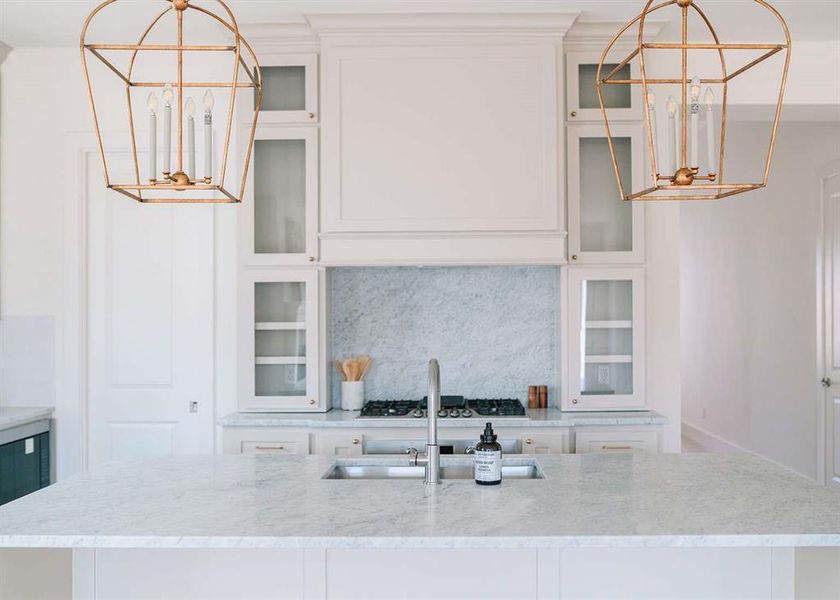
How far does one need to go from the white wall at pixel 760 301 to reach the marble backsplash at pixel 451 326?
247 cm

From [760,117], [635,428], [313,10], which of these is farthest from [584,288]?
[313,10]

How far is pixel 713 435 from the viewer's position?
7.14 m

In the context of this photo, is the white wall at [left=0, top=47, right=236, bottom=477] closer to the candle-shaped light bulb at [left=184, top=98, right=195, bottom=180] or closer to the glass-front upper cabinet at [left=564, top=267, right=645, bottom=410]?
the glass-front upper cabinet at [left=564, top=267, right=645, bottom=410]

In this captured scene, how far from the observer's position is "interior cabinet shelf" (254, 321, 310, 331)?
3.53m

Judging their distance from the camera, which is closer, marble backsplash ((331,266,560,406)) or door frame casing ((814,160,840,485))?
marble backsplash ((331,266,560,406))

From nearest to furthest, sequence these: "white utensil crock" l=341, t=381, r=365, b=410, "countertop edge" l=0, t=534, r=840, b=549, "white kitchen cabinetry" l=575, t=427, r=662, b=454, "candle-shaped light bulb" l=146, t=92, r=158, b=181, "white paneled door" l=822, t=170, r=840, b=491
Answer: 1. "countertop edge" l=0, t=534, r=840, b=549
2. "candle-shaped light bulb" l=146, t=92, r=158, b=181
3. "white kitchen cabinetry" l=575, t=427, r=662, b=454
4. "white utensil crock" l=341, t=381, r=365, b=410
5. "white paneled door" l=822, t=170, r=840, b=491

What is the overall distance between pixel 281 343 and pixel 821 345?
380 cm

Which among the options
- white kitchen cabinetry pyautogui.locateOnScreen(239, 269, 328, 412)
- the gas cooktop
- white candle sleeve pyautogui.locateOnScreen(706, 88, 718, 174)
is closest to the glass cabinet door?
white kitchen cabinetry pyautogui.locateOnScreen(239, 269, 328, 412)

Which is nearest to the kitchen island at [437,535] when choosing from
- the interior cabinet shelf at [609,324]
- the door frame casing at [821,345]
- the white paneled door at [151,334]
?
the interior cabinet shelf at [609,324]

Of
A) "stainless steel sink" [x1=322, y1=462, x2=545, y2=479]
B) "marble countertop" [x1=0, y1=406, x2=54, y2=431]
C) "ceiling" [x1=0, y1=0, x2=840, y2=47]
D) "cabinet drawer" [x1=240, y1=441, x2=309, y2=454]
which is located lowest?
"cabinet drawer" [x1=240, y1=441, x2=309, y2=454]

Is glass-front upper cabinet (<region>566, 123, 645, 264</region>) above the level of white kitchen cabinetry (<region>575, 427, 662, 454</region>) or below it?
above

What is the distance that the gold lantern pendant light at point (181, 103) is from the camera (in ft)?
5.43

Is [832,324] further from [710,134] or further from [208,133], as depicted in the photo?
[208,133]

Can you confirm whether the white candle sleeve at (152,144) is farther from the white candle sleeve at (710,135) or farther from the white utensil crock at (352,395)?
the white utensil crock at (352,395)
